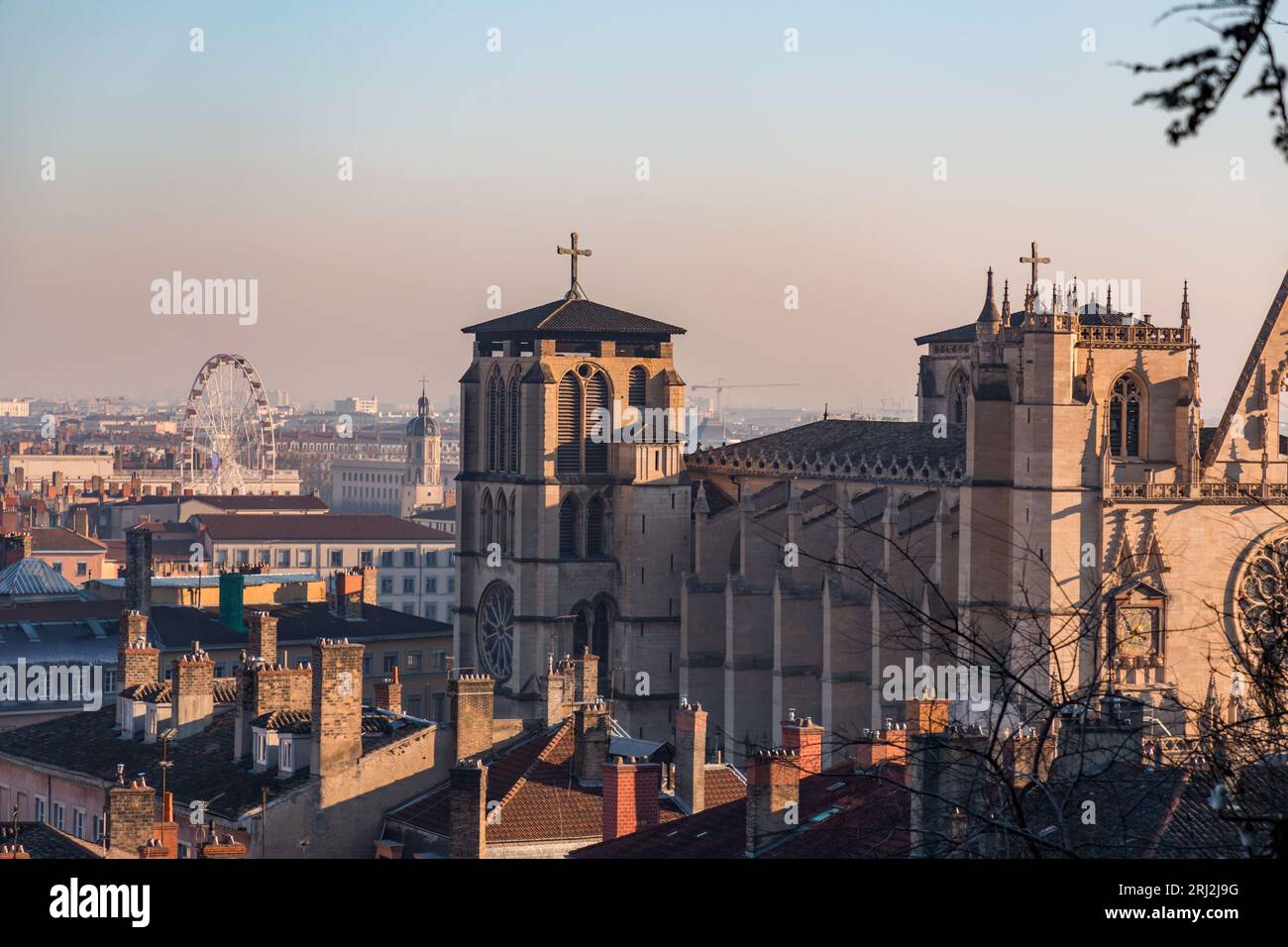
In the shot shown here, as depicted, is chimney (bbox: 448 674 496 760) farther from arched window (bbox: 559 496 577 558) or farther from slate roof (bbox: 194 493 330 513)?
slate roof (bbox: 194 493 330 513)

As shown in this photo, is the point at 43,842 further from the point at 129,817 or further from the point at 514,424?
the point at 514,424

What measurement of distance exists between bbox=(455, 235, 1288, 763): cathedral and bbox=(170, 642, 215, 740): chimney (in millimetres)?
13074

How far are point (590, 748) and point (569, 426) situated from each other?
33.2 meters

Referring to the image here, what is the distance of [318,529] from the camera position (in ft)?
462

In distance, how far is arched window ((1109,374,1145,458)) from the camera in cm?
6050

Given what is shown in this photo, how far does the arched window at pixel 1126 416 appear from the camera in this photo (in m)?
60.5

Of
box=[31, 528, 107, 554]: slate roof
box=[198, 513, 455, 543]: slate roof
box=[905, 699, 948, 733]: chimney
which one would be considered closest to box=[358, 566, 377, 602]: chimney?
box=[198, 513, 455, 543]: slate roof

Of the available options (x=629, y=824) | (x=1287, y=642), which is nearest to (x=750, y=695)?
(x=629, y=824)

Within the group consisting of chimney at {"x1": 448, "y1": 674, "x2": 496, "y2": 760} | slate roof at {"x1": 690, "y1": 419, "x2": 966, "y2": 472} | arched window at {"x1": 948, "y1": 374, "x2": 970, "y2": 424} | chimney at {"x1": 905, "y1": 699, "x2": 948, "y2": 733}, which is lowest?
chimney at {"x1": 448, "y1": 674, "x2": 496, "y2": 760}

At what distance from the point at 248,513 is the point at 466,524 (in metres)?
79.2

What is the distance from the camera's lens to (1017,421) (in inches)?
2339

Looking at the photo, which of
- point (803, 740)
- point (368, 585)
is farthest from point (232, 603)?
point (803, 740)
